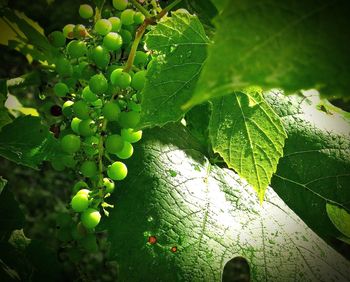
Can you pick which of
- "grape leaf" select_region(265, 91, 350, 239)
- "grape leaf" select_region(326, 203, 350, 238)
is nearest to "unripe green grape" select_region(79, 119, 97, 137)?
"grape leaf" select_region(265, 91, 350, 239)

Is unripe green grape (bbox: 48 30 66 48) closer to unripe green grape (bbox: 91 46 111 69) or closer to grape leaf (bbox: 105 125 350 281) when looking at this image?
unripe green grape (bbox: 91 46 111 69)

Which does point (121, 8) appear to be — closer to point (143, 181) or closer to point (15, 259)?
point (143, 181)

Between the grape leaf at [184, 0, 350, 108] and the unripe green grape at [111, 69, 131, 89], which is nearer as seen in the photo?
the grape leaf at [184, 0, 350, 108]

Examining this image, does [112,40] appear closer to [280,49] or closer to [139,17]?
[139,17]

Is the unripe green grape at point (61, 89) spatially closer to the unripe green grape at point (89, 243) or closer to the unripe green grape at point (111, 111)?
the unripe green grape at point (111, 111)

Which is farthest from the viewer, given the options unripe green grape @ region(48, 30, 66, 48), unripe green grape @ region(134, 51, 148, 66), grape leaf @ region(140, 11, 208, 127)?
unripe green grape @ region(48, 30, 66, 48)

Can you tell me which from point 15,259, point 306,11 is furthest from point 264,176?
point 15,259

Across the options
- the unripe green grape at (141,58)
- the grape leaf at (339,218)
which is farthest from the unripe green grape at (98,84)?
the grape leaf at (339,218)

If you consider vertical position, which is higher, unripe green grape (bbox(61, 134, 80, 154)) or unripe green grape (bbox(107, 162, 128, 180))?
unripe green grape (bbox(61, 134, 80, 154))
